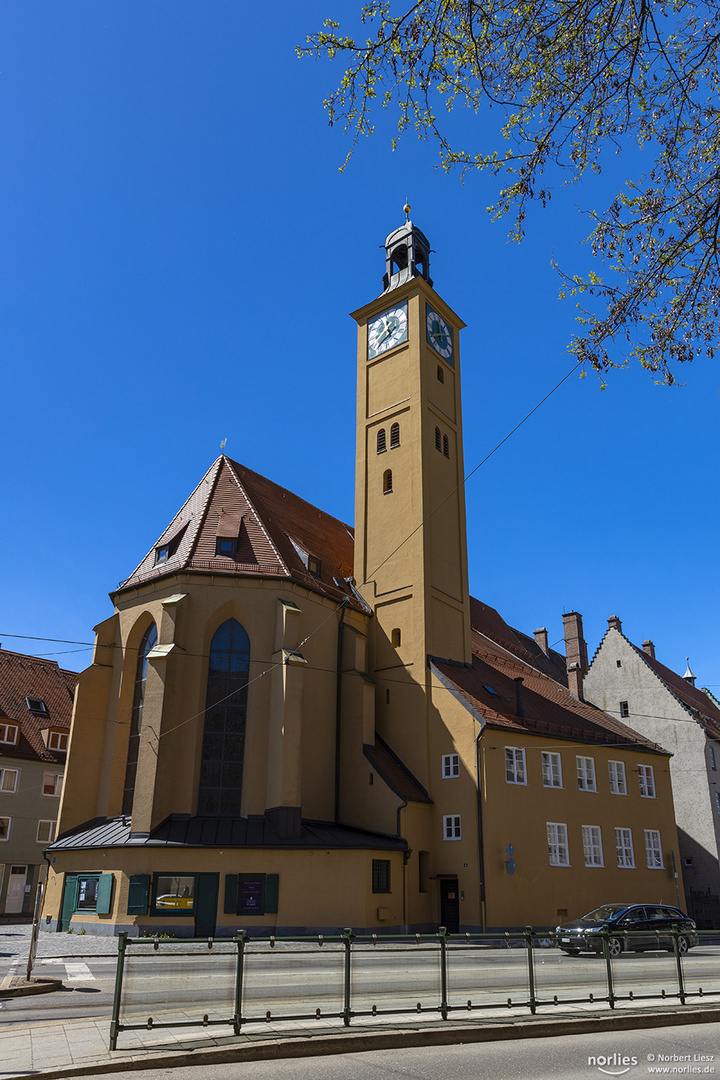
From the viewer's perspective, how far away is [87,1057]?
26.0 ft

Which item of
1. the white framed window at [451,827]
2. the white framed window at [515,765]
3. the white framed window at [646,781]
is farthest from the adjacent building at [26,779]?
the white framed window at [646,781]

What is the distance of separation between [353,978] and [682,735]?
34.3 meters

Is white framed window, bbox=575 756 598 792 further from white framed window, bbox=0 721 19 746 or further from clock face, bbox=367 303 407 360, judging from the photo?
white framed window, bbox=0 721 19 746

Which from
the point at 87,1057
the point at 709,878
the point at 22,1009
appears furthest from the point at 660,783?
the point at 87,1057

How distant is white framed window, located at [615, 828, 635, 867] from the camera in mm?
32625

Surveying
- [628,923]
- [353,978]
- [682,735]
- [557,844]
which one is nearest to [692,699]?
[682,735]

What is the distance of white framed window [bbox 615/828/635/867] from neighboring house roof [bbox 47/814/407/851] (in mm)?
10199

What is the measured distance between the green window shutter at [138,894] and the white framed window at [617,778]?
18.9 meters

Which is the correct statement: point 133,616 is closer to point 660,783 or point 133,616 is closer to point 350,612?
point 350,612

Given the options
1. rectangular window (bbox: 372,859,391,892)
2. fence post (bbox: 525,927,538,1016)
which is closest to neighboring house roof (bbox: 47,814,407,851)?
rectangular window (bbox: 372,859,391,892)

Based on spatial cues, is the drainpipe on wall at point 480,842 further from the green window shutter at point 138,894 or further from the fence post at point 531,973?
the fence post at point 531,973

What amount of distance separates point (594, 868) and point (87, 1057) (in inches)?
1058

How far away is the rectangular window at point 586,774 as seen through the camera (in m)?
32.6

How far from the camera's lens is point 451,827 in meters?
29.2
